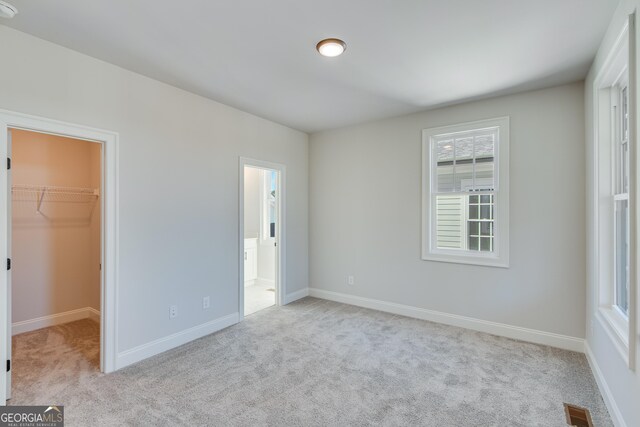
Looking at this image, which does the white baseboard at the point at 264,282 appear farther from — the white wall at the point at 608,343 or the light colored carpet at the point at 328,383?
the white wall at the point at 608,343

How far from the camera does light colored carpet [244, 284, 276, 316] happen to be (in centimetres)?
453

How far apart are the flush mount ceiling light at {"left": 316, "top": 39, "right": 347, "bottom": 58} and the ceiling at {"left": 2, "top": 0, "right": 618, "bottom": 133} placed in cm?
6

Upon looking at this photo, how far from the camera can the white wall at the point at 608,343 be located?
1.75 m

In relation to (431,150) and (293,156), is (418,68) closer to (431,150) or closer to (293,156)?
(431,150)

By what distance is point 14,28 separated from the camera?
2203 mm

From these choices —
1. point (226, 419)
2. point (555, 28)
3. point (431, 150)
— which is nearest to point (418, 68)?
Answer: point (555, 28)

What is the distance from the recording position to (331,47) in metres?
2.41

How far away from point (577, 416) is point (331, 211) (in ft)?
11.5

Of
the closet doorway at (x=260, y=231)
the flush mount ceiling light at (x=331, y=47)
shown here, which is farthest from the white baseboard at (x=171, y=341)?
the flush mount ceiling light at (x=331, y=47)

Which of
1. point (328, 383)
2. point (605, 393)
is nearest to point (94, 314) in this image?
point (328, 383)

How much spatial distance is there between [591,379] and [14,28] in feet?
16.9

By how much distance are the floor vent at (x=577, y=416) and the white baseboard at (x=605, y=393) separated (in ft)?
0.44

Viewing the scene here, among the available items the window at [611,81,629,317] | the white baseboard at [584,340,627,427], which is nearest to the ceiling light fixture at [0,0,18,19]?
the window at [611,81,629,317]
